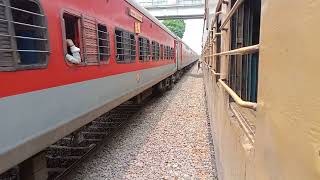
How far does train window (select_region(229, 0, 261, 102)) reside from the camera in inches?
99.7

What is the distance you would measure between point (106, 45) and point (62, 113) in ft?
6.68

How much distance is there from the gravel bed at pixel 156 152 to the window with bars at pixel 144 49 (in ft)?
5.75

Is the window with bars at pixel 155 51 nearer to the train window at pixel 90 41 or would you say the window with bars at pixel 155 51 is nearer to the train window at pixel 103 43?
the train window at pixel 103 43

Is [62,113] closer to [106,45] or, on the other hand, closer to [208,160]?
[106,45]

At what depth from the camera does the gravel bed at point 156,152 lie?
15.9 feet

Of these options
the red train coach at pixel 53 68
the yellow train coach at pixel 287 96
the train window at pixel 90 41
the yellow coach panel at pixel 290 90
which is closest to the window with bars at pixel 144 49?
the red train coach at pixel 53 68

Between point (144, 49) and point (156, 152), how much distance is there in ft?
11.8

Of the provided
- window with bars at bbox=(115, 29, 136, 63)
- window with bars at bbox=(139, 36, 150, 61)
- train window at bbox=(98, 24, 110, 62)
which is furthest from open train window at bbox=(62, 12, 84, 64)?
window with bars at bbox=(139, 36, 150, 61)

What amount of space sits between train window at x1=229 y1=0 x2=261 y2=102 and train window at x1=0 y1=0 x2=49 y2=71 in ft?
6.52

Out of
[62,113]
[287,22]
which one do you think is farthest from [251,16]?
[62,113]

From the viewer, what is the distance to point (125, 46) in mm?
6469

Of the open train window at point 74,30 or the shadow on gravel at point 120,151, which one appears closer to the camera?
the open train window at point 74,30

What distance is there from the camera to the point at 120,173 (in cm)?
484

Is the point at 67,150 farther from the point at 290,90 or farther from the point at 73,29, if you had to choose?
the point at 290,90
